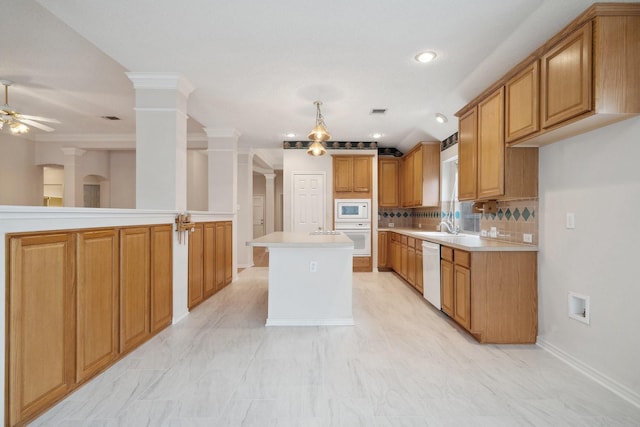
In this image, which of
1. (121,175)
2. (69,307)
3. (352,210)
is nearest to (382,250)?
(352,210)

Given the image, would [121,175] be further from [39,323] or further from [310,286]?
[39,323]

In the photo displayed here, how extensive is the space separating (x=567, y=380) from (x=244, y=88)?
12.9 ft

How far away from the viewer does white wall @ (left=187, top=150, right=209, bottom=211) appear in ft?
23.6

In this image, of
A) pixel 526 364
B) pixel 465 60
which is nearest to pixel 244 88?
pixel 465 60

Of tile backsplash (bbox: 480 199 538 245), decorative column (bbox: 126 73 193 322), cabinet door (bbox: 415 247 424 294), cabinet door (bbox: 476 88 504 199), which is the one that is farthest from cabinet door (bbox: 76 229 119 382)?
tile backsplash (bbox: 480 199 538 245)

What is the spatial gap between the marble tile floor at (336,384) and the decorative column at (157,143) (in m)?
1.40

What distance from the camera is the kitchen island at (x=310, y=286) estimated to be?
10.1ft

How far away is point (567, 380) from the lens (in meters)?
2.04

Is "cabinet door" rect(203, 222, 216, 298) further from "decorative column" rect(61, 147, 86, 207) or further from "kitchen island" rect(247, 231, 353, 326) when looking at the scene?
"decorative column" rect(61, 147, 86, 207)

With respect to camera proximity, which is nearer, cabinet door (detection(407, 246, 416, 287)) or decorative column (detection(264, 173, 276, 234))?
cabinet door (detection(407, 246, 416, 287))

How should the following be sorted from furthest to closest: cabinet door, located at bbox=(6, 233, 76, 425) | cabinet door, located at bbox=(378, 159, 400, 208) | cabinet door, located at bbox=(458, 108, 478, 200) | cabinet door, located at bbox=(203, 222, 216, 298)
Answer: cabinet door, located at bbox=(378, 159, 400, 208), cabinet door, located at bbox=(203, 222, 216, 298), cabinet door, located at bbox=(458, 108, 478, 200), cabinet door, located at bbox=(6, 233, 76, 425)

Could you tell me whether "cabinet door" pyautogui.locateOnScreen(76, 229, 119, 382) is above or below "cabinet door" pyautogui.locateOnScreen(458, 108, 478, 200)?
below

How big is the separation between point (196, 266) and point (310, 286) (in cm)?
157

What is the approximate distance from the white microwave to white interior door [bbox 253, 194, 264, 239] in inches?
204
